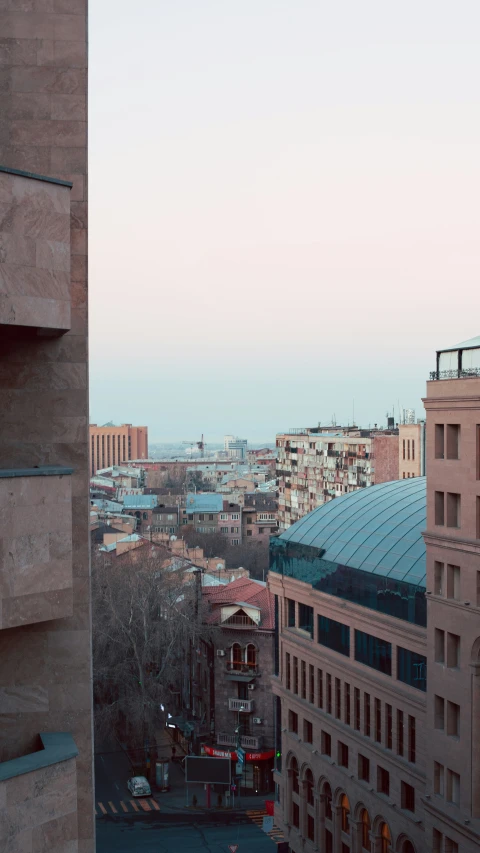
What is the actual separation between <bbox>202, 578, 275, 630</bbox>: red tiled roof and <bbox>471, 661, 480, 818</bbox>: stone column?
124 feet

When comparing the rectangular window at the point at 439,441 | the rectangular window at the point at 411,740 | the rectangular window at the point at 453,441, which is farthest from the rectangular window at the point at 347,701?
the rectangular window at the point at 453,441

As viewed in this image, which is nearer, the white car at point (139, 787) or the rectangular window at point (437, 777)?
the rectangular window at point (437, 777)

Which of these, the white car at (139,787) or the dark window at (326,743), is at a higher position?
the dark window at (326,743)

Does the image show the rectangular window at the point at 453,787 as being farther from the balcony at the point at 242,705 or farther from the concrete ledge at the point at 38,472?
the balcony at the point at 242,705

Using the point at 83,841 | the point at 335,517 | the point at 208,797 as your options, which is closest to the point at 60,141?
the point at 83,841

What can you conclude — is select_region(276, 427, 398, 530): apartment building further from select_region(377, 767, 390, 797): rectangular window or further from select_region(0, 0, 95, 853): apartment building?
select_region(0, 0, 95, 853): apartment building

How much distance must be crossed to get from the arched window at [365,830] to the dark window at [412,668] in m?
7.52

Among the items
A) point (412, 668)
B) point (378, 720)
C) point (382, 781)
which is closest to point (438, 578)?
point (412, 668)

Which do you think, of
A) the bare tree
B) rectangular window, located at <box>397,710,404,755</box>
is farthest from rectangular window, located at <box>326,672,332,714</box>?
the bare tree

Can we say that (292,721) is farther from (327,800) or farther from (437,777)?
(437,777)

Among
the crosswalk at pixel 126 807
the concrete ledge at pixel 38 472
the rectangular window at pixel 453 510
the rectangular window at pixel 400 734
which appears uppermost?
the concrete ledge at pixel 38 472

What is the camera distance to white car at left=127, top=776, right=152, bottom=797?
6850cm

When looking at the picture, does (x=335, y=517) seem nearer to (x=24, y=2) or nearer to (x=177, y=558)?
(x=24, y=2)

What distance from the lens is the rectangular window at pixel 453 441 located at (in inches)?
1398
